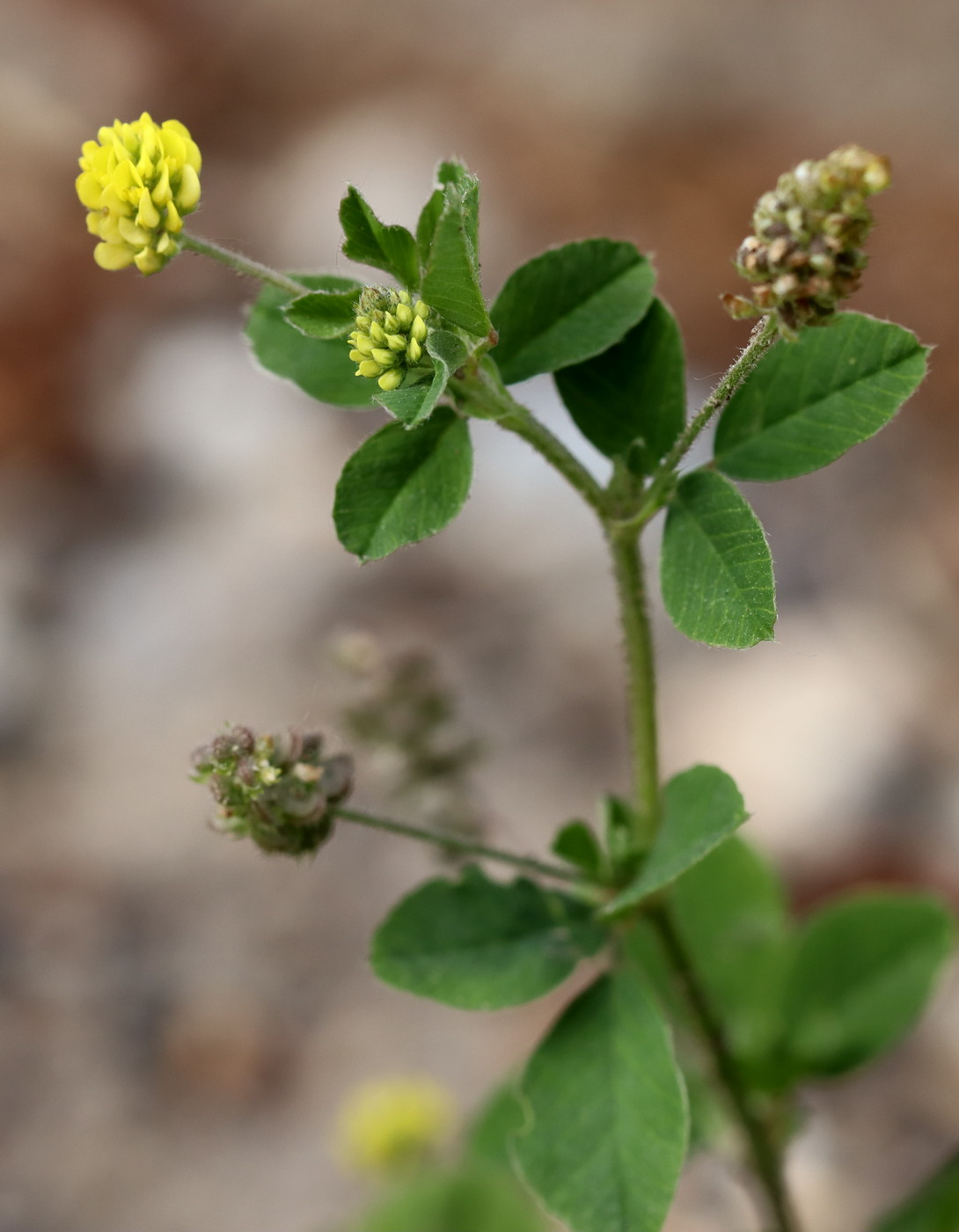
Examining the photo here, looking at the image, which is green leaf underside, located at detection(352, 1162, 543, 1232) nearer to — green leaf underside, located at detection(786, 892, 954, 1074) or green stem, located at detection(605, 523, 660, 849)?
green leaf underside, located at detection(786, 892, 954, 1074)

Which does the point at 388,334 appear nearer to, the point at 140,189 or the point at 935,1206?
the point at 140,189

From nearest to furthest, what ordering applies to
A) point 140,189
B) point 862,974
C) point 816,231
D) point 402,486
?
1. point 816,231
2. point 140,189
3. point 402,486
4. point 862,974

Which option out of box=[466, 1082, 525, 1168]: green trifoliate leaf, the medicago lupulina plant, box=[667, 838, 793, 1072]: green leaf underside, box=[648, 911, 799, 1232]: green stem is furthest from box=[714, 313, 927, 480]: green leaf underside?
box=[466, 1082, 525, 1168]: green trifoliate leaf

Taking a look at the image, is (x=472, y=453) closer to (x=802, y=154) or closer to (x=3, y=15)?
(x=802, y=154)

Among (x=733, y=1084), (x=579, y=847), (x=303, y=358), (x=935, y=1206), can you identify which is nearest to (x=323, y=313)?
(x=303, y=358)

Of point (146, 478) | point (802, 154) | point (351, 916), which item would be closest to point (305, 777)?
point (351, 916)

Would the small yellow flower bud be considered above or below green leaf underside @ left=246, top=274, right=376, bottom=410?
above
